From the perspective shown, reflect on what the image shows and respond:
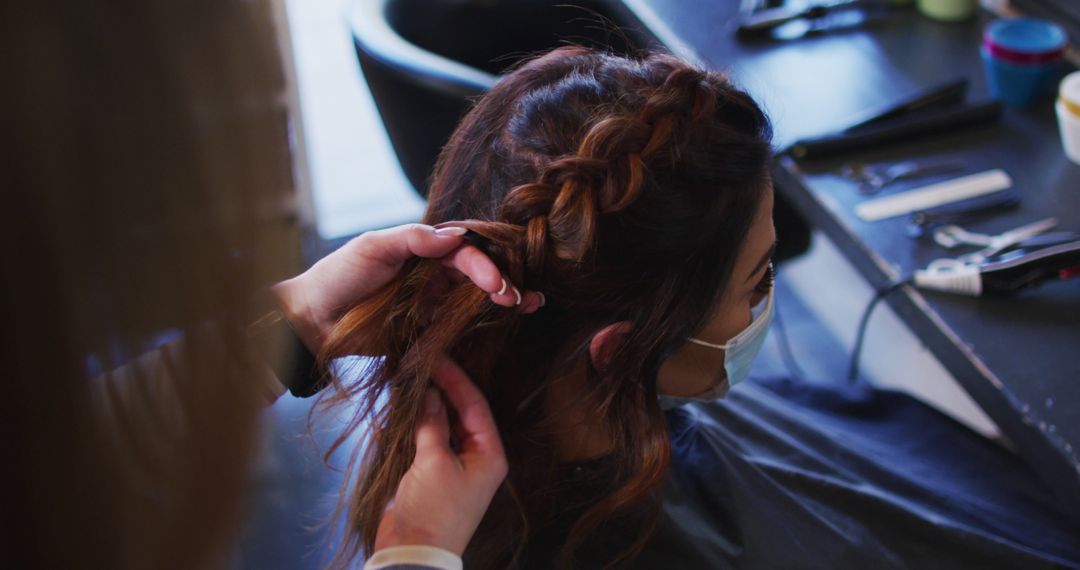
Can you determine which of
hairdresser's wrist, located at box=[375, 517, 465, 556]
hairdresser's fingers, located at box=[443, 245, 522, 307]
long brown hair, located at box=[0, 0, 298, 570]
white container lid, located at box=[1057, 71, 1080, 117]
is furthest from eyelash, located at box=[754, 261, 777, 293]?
long brown hair, located at box=[0, 0, 298, 570]

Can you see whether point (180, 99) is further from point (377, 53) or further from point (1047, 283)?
point (377, 53)

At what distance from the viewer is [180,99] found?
187mm

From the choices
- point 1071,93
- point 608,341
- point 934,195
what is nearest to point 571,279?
point 608,341

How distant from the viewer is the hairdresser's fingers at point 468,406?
935mm

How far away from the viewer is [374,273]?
972mm

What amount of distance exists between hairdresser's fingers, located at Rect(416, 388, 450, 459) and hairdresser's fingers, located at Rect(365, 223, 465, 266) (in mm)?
141

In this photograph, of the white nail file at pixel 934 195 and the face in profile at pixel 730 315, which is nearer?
the face in profile at pixel 730 315

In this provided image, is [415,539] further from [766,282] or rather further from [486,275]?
[766,282]

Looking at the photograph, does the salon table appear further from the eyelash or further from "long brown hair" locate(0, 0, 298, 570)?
"long brown hair" locate(0, 0, 298, 570)

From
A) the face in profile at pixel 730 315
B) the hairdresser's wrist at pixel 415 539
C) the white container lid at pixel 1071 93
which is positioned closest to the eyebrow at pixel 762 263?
the face in profile at pixel 730 315

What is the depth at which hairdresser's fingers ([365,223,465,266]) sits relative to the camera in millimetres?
913

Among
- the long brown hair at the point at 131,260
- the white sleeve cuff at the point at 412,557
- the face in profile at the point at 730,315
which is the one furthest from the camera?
the face in profile at the point at 730,315

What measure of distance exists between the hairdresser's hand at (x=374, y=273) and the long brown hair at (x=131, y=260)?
65 centimetres

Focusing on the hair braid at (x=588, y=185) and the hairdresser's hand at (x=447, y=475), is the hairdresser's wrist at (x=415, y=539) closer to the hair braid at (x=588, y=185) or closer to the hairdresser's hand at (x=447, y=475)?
the hairdresser's hand at (x=447, y=475)
